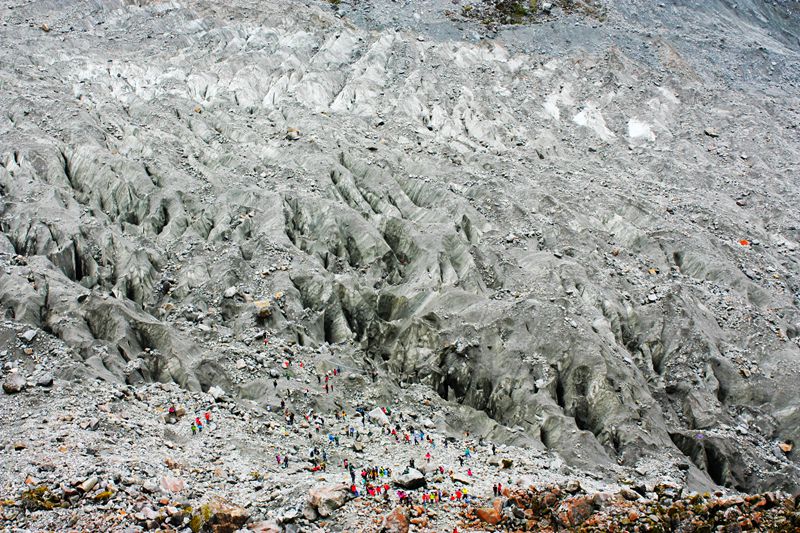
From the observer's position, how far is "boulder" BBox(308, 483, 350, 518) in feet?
73.5

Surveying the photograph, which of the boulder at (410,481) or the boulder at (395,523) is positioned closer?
the boulder at (395,523)

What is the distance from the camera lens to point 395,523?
2167cm

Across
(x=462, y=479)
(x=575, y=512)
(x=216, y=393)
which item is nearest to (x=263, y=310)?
(x=216, y=393)

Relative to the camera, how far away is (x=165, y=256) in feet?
134

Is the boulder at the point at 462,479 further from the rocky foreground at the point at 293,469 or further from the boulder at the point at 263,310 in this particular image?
the boulder at the point at 263,310

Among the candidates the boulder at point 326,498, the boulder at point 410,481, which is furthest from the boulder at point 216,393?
the boulder at point 410,481

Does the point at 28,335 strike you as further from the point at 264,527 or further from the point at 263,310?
the point at 264,527

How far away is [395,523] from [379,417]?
36.9ft

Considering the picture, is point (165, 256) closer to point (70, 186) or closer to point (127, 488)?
point (70, 186)

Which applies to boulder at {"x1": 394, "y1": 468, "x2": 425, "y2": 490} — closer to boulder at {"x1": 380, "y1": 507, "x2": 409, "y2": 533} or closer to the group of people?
boulder at {"x1": 380, "y1": 507, "x2": 409, "y2": 533}

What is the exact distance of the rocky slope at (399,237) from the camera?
3328 centimetres

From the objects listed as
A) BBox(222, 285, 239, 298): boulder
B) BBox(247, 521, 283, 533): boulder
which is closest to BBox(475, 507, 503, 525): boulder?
BBox(247, 521, 283, 533): boulder

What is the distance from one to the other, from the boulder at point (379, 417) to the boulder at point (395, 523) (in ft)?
34.4

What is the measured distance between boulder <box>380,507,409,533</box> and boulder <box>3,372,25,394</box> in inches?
699
